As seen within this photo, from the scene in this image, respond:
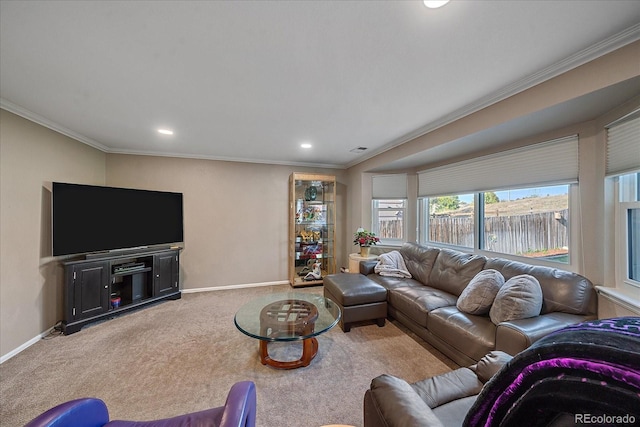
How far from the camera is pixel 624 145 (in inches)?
69.1

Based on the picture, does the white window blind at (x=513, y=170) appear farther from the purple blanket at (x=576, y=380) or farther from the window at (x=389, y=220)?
the purple blanket at (x=576, y=380)

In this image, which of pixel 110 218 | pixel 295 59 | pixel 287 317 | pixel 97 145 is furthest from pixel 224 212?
pixel 295 59

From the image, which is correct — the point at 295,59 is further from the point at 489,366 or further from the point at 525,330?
the point at 525,330

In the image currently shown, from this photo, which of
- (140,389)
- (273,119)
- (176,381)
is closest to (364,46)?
(273,119)

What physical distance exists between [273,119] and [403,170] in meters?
2.70

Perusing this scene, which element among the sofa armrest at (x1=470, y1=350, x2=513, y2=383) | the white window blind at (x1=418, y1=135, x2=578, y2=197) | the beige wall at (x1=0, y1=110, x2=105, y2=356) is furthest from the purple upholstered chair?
the white window blind at (x1=418, y1=135, x2=578, y2=197)

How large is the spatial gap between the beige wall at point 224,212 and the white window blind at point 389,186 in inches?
62.5

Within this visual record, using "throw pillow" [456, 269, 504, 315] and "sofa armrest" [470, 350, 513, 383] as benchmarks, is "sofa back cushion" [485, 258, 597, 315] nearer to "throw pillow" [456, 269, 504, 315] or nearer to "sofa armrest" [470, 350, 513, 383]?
"throw pillow" [456, 269, 504, 315]

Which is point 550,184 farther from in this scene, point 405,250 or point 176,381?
point 176,381

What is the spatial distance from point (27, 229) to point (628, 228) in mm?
5648

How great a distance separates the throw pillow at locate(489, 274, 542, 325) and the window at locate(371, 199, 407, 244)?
2.42m

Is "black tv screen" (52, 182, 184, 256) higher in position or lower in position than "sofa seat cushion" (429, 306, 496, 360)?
higher

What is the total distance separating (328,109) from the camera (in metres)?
2.42

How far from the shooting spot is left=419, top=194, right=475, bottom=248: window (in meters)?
3.40
